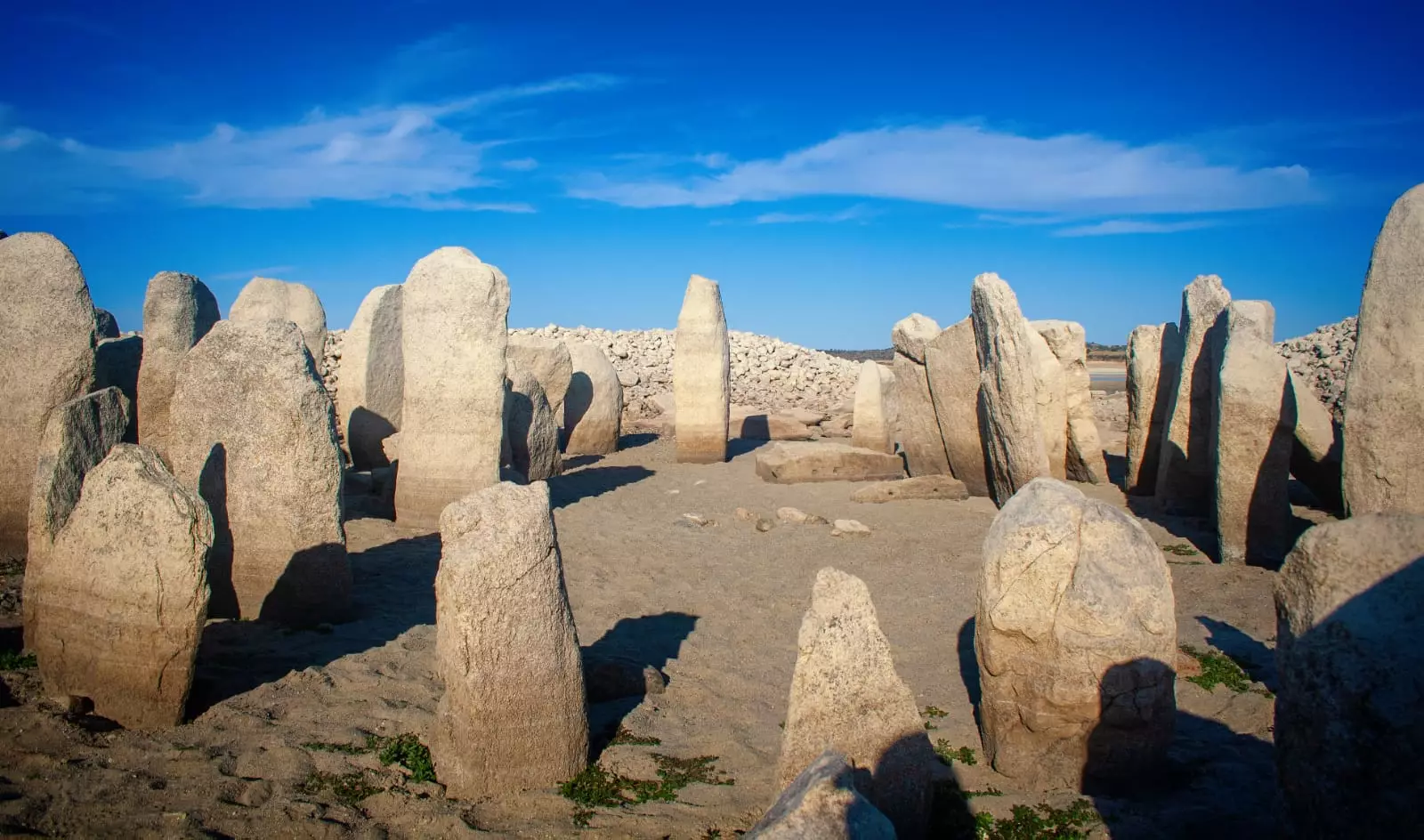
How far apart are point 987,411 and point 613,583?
454 centimetres

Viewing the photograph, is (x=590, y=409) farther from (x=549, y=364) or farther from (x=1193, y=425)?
(x=1193, y=425)

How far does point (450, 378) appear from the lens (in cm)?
862

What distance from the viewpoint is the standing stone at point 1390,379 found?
609cm

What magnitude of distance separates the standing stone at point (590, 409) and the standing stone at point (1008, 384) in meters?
7.07

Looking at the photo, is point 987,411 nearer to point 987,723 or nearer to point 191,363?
point 987,723

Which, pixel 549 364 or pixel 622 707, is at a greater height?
pixel 549 364

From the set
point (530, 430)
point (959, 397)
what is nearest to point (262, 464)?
point (530, 430)

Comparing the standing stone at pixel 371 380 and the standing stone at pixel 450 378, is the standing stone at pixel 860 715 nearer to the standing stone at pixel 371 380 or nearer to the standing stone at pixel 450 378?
the standing stone at pixel 450 378

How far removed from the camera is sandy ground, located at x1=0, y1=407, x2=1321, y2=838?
3.41 meters

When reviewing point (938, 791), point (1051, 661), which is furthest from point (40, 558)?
point (1051, 661)

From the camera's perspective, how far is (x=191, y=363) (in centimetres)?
568

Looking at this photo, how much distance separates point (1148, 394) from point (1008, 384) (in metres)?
2.94

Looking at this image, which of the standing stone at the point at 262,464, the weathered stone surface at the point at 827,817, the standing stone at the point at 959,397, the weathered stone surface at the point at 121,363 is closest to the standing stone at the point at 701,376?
the standing stone at the point at 959,397

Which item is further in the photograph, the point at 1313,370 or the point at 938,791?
the point at 1313,370
